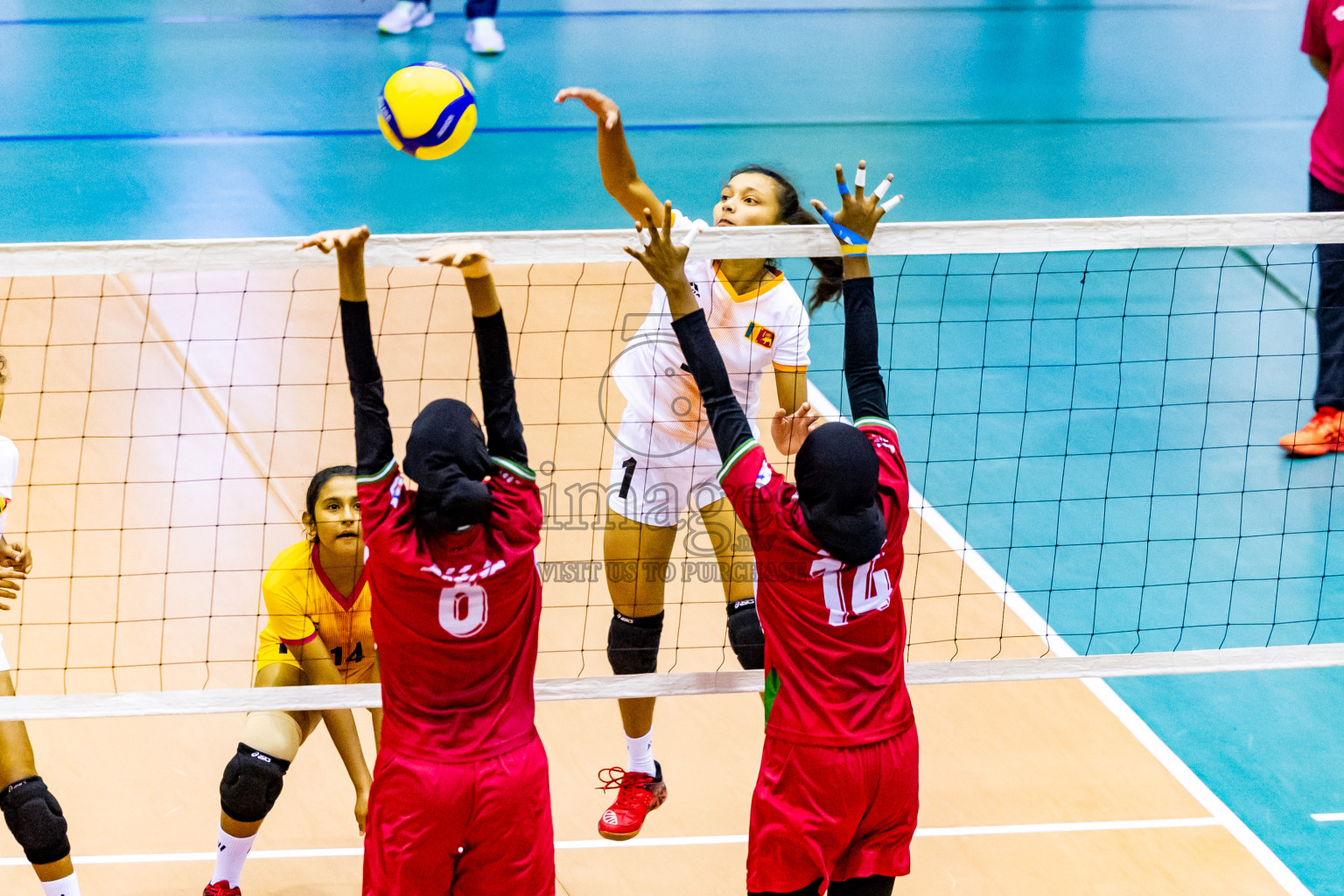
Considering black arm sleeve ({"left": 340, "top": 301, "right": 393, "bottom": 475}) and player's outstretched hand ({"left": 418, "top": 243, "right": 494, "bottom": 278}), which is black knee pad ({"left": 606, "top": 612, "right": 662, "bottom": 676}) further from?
player's outstretched hand ({"left": 418, "top": 243, "right": 494, "bottom": 278})

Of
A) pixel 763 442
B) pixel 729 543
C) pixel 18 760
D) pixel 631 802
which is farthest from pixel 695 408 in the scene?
pixel 763 442

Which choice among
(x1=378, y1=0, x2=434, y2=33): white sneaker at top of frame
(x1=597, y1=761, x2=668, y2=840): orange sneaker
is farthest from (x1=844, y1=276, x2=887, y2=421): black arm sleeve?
(x1=378, y1=0, x2=434, y2=33): white sneaker at top of frame

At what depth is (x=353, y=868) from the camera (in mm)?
4109

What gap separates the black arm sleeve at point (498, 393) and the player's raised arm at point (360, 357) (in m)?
0.23

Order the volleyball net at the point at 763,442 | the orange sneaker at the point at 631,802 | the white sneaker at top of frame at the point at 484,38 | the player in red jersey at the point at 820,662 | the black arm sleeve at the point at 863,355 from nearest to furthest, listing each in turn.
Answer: the player in red jersey at the point at 820,662 → the black arm sleeve at the point at 863,355 → the volleyball net at the point at 763,442 → the orange sneaker at the point at 631,802 → the white sneaker at top of frame at the point at 484,38

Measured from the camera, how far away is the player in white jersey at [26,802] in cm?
354

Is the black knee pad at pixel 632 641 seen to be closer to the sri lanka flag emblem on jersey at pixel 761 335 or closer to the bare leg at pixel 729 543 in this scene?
the bare leg at pixel 729 543

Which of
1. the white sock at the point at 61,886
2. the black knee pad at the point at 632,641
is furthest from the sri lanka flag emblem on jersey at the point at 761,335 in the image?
the white sock at the point at 61,886

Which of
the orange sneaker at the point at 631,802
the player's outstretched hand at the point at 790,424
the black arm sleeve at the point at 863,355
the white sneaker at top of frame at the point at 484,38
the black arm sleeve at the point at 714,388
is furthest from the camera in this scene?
the white sneaker at top of frame at the point at 484,38

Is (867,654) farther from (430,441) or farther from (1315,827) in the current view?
(1315,827)

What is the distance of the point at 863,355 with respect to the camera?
317 centimetres

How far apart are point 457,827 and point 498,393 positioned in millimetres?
972

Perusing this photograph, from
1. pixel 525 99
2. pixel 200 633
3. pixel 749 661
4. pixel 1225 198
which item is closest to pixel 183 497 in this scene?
pixel 200 633

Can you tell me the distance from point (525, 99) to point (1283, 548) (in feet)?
22.9
